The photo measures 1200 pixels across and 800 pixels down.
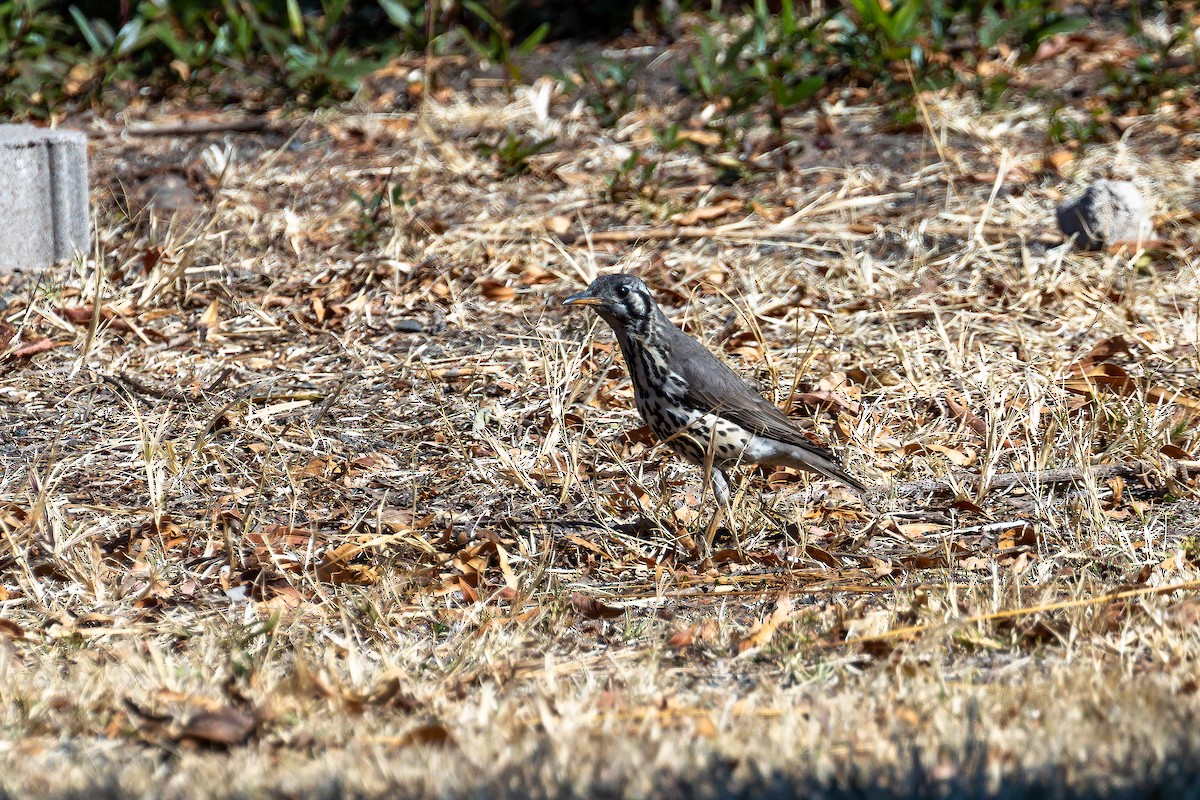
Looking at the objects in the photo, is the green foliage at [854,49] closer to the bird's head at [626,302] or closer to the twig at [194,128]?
the twig at [194,128]

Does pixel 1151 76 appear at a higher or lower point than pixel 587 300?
lower

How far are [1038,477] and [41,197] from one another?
5264 mm

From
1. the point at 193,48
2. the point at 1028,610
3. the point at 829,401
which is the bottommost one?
the point at 829,401

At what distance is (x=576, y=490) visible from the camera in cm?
543

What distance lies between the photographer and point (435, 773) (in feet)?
9.55

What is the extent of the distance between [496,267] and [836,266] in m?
1.82

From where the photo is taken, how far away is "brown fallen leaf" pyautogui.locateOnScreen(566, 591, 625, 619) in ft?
14.6

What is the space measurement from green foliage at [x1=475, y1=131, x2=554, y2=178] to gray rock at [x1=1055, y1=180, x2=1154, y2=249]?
313cm

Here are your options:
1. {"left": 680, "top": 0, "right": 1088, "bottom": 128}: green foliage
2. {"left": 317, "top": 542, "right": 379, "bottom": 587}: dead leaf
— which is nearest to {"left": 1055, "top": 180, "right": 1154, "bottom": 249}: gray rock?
{"left": 680, "top": 0, "right": 1088, "bottom": 128}: green foliage

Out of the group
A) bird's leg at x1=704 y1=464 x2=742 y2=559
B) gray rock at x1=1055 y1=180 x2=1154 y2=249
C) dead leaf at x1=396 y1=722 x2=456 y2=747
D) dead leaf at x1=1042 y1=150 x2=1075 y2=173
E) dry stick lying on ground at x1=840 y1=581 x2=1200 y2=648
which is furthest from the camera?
dead leaf at x1=1042 y1=150 x2=1075 y2=173

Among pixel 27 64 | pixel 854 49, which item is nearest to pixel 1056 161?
pixel 854 49

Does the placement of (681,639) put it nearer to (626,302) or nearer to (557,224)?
(626,302)

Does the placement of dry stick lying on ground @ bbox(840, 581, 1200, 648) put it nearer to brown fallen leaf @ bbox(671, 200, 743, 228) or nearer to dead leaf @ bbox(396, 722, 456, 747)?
dead leaf @ bbox(396, 722, 456, 747)

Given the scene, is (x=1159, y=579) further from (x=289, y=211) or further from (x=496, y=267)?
(x=289, y=211)
